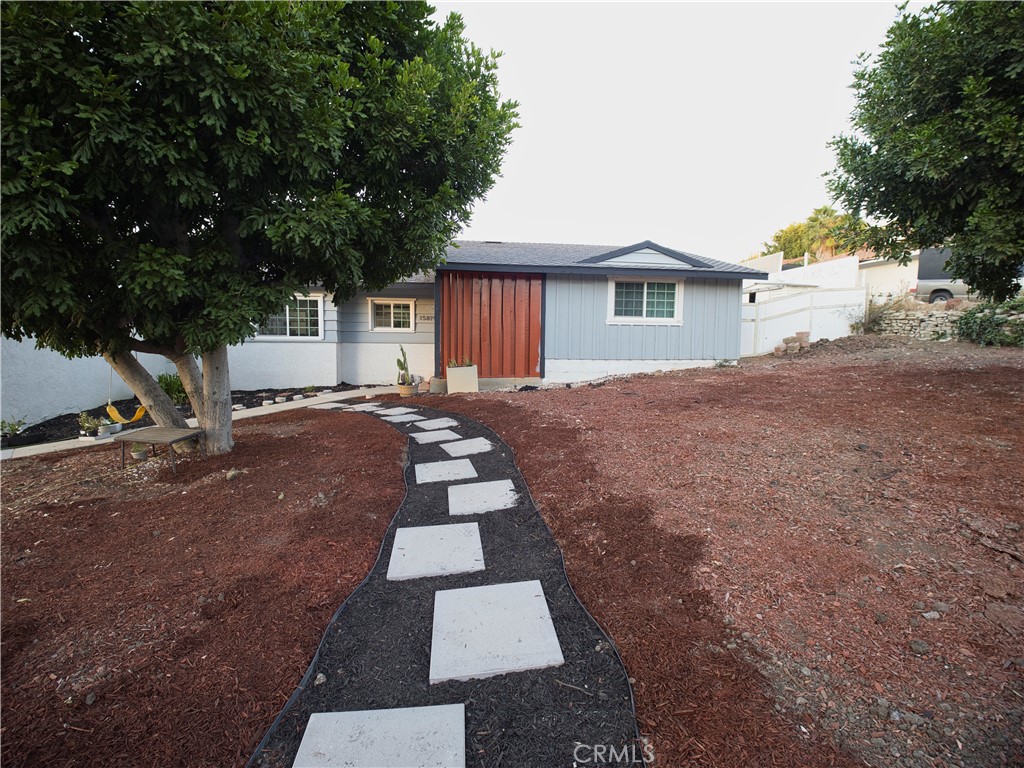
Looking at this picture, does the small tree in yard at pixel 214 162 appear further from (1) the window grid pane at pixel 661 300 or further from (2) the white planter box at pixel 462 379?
(1) the window grid pane at pixel 661 300

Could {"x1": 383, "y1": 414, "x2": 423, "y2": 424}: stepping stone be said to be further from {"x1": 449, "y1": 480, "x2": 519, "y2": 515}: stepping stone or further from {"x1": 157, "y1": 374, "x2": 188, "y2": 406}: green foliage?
{"x1": 157, "y1": 374, "x2": 188, "y2": 406}: green foliage

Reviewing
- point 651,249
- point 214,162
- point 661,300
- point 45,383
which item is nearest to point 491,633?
point 214,162

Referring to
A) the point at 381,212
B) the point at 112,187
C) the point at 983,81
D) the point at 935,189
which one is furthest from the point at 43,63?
the point at 935,189

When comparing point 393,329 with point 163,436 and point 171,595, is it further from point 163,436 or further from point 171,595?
point 171,595

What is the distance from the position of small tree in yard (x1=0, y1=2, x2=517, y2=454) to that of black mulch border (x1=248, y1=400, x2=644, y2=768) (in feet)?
8.33

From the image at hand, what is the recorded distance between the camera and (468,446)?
4926mm

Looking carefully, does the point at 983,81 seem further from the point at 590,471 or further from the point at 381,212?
the point at 381,212

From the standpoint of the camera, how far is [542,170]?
12.9 meters

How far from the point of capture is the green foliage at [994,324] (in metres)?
9.47

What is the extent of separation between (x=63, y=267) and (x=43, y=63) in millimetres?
1227

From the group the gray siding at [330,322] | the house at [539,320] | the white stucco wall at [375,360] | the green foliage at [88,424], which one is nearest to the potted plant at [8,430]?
the green foliage at [88,424]

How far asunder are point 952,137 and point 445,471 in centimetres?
589

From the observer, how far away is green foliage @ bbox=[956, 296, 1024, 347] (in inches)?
373

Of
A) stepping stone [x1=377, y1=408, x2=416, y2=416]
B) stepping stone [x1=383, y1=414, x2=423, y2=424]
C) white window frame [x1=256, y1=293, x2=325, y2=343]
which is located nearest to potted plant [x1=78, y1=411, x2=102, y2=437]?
stepping stone [x1=377, y1=408, x2=416, y2=416]
